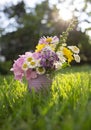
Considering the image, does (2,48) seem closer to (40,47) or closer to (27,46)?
(27,46)

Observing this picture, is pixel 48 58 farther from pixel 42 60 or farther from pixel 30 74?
pixel 30 74

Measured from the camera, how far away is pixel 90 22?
14.5 ft

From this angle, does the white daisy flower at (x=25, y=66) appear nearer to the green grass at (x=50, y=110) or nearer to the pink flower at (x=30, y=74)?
the pink flower at (x=30, y=74)

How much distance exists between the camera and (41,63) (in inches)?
117

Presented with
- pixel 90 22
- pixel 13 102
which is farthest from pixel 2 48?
pixel 13 102

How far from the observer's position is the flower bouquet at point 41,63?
9.75ft

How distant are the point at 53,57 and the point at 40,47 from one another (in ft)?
0.43

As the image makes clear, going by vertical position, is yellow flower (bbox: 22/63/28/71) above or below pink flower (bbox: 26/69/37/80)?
above

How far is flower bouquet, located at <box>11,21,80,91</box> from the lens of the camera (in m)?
2.97

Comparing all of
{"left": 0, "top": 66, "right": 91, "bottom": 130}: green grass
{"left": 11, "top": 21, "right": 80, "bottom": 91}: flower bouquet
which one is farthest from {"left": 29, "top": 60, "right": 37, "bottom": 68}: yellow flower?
{"left": 0, "top": 66, "right": 91, "bottom": 130}: green grass

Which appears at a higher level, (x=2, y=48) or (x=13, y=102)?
(x=2, y=48)

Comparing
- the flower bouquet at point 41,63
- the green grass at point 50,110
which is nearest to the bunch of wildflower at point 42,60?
the flower bouquet at point 41,63

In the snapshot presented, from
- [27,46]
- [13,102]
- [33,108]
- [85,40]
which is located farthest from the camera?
[85,40]

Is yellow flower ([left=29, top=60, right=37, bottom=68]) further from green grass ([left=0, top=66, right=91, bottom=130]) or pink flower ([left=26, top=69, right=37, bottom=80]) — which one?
green grass ([left=0, top=66, right=91, bottom=130])
